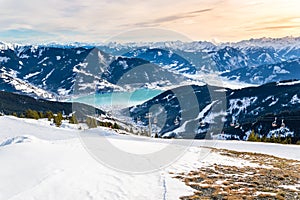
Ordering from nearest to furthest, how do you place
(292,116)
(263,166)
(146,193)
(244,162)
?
(146,193), (263,166), (244,162), (292,116)

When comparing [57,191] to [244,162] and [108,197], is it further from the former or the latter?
[244,162]

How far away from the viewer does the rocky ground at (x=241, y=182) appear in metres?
16.6

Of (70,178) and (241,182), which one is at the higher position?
(70,178)

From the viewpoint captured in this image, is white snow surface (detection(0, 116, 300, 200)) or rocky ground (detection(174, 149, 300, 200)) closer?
white snow surface (detection(0, 116, 300, 200))

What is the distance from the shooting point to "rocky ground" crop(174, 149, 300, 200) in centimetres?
1656

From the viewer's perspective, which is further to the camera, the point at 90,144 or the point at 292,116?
the point at 292,116

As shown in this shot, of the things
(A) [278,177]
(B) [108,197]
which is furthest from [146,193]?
(A) [278,177]

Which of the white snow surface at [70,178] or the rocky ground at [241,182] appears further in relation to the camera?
the rocky ground at [241,182]

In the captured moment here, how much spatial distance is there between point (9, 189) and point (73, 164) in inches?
221

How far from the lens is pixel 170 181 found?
62.1ft

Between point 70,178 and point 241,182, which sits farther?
Result: point 241,182

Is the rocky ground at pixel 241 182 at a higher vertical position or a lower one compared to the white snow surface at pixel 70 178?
lower

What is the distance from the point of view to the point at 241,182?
19406 millimetres

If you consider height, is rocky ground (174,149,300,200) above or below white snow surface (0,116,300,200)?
below
